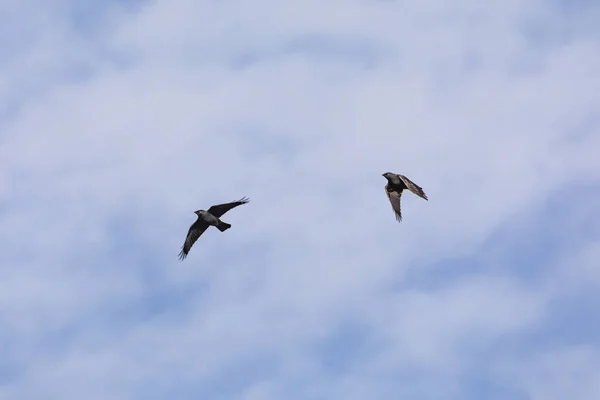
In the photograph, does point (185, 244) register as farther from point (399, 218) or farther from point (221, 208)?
point (399, 218)

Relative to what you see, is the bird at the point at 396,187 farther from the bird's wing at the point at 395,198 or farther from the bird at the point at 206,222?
the bird at the point at 206,222

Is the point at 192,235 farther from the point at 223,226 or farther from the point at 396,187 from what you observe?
the point at 396,187

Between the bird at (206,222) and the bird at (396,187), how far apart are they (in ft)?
26.2

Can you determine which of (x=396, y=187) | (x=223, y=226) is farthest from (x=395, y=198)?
(x=223, y=226)

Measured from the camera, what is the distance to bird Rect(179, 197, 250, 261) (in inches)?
1857

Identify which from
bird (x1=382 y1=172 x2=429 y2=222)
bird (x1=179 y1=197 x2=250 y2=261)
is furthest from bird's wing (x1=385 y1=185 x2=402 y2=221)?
bird (x1=179 y1=197 x2=250 y2=261)

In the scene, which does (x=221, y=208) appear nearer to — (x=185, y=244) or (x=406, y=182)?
(x=185, y=244)

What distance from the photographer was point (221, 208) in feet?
156

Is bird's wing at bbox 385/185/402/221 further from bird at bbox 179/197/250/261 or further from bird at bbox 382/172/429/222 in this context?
bird at bbox 179/197/250/261

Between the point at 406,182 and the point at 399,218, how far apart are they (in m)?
1.77

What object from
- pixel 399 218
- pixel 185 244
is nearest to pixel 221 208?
pixel 185 244

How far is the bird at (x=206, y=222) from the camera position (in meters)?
47.2

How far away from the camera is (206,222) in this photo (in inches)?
1929

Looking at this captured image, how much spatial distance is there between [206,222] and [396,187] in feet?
31.1
